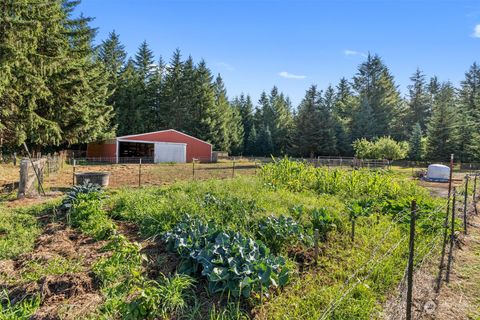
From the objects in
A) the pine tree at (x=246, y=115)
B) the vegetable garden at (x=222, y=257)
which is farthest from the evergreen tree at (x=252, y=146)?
the vegetable garden at (x=222, y=257)

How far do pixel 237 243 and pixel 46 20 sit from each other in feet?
71.4

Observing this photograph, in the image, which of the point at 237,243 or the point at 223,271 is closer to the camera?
the point at 223,271

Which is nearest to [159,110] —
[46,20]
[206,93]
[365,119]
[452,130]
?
[206,93]

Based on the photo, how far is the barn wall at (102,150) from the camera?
26.2m

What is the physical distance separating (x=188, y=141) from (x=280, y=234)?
1013 inches

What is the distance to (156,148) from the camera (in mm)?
26797

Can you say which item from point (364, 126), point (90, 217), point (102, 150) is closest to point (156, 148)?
point (102, 150)

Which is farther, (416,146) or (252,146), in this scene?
(252,146)

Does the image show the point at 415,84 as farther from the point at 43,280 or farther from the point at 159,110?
the point at 43,280

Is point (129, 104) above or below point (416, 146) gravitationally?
above

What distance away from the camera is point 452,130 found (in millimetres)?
31500

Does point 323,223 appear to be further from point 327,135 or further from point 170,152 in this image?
point 327,135

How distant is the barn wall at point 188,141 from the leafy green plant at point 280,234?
944 inches

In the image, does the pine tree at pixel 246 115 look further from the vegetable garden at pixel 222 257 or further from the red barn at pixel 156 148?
the vegetable garden at pixel 222 257
